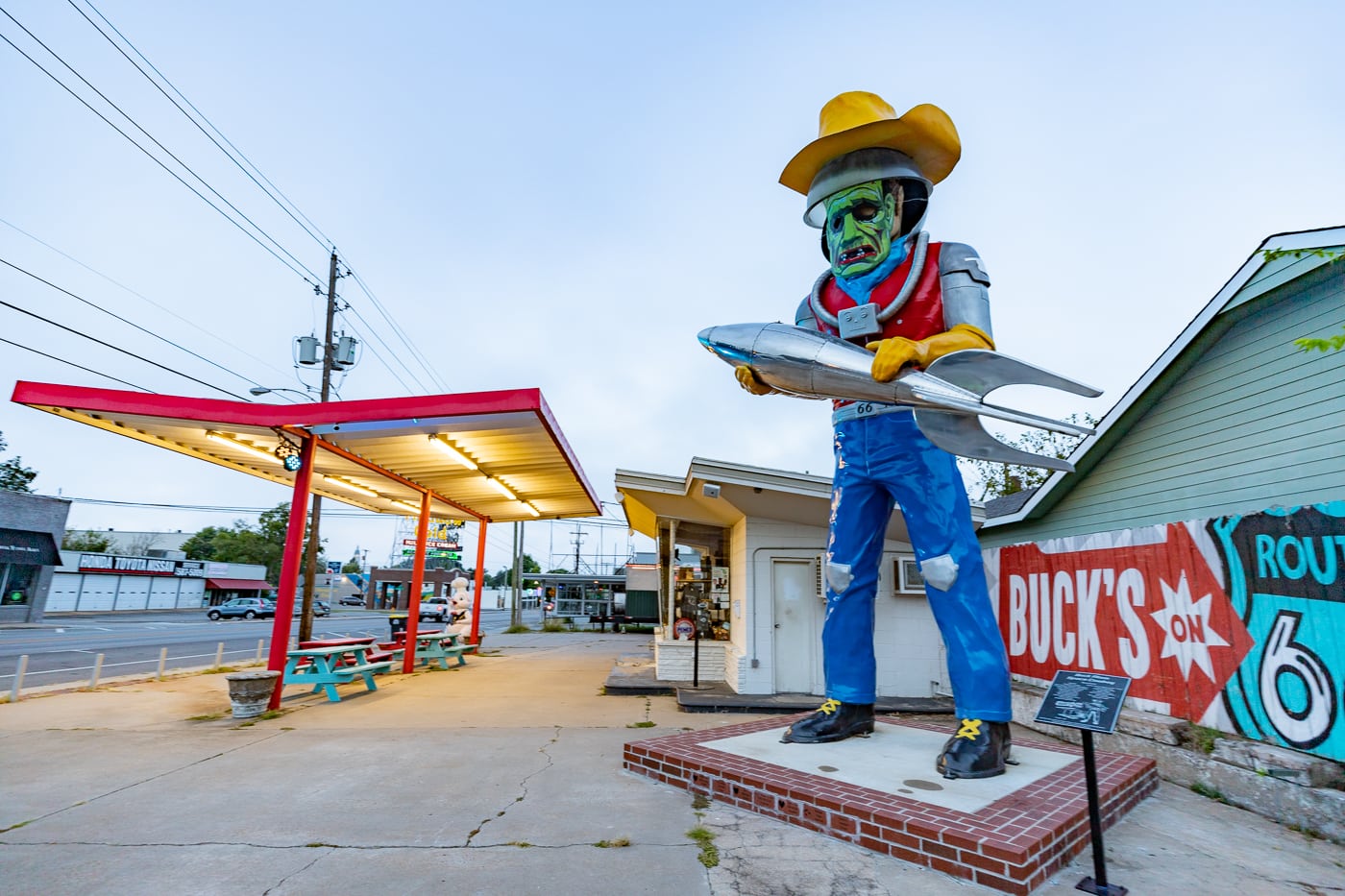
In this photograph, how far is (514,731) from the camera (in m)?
6.76

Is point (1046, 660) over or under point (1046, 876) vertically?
over

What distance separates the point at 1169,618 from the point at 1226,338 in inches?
143

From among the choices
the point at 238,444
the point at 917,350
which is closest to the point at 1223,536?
the point at 917,350

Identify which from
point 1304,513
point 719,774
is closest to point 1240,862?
point 1304,513

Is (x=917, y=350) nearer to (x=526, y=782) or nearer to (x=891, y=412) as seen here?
(x=891, y=412)

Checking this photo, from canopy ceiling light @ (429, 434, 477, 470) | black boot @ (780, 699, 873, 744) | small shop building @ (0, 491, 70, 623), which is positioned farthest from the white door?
small shop building @ (0, 491, 70, 623)

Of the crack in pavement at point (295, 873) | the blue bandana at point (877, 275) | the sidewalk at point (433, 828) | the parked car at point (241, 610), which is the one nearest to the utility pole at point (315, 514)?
the sidewalk at point (433, 828)

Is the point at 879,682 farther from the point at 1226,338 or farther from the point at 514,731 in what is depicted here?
the point at 1226,338

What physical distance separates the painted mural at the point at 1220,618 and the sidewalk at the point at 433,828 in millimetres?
798

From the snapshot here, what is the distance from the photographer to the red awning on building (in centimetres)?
4316

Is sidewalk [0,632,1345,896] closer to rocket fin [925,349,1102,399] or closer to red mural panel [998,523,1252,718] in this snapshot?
red mural panel [998,523,1252,718]

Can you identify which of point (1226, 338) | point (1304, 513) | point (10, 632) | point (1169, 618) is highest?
point (1226, 338)

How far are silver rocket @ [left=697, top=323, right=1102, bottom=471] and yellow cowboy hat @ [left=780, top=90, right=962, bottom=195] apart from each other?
1645 mm

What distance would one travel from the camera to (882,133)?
4906 millimetres
